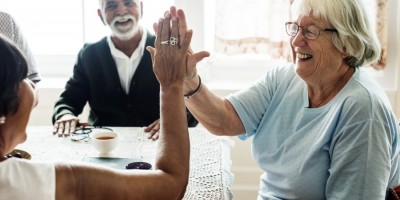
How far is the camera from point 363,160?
53.9 inches

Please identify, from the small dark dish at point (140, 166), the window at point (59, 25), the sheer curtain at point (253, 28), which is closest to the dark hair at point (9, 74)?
the small dark dish at point (140, 166)

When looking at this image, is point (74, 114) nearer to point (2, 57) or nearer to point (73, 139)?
point (73, 139)

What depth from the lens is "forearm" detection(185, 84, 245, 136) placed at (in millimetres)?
1717

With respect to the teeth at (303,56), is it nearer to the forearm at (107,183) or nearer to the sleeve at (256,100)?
the sleeve at (256,100)

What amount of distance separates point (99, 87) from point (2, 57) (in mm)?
1653

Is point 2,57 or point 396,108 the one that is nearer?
point 2,57

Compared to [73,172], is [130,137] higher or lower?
lower

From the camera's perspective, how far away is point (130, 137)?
1980mm

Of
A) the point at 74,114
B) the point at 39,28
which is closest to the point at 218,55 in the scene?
the point at 74,114

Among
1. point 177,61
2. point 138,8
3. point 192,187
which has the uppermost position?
point 138,8

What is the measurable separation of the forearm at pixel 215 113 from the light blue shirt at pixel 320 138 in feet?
0.12

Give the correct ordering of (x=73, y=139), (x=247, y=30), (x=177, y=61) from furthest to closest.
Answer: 1. (x=247, y=30)
2. (x=73, y=139)
3. (x=177, y=61)

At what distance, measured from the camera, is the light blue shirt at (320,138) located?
138 cm

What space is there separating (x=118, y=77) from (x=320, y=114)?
1270 mm
